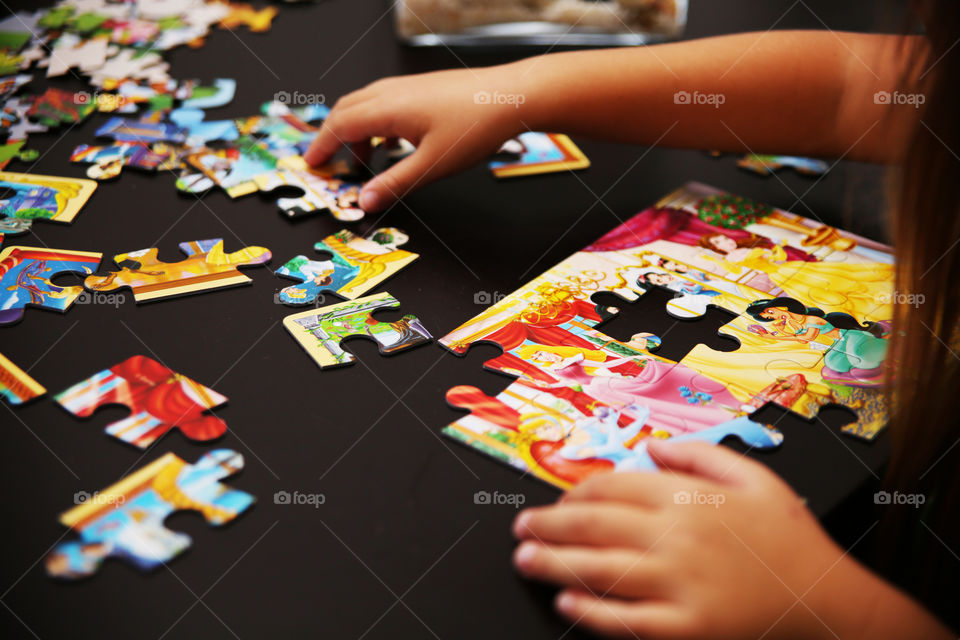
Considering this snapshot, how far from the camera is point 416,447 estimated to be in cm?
90

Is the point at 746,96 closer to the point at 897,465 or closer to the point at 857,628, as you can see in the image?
the point at 897,465

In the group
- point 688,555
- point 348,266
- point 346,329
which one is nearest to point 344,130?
point 348,266

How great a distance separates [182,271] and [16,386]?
0.92ft

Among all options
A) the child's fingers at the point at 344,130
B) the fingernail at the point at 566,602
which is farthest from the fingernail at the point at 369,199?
the fingernail at the point at 566,602

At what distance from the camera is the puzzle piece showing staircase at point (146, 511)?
2.51 feet

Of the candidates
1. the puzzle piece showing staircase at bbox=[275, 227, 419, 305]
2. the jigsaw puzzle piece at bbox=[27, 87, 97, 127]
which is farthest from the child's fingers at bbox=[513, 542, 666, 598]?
the jigsaw puzzle piece at bbox=[27, 87, 97, 127]

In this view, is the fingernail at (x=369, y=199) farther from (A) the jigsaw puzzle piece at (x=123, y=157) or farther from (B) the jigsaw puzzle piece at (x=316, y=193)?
(A) the jigsaw puzzle piece at (x=123, y=157)

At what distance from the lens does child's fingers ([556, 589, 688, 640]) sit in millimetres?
706

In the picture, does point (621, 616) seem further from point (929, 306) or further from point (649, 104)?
point (649, 104)

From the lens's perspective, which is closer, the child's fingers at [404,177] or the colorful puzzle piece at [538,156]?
the child's fingers at [404,177]

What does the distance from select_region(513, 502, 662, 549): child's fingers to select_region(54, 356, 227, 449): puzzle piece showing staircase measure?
38 centimetres

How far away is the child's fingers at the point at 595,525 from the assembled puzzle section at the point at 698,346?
8cm

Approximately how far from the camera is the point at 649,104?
1.36 m

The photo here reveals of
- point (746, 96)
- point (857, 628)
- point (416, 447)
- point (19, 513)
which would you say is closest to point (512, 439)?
point (416, 447)
